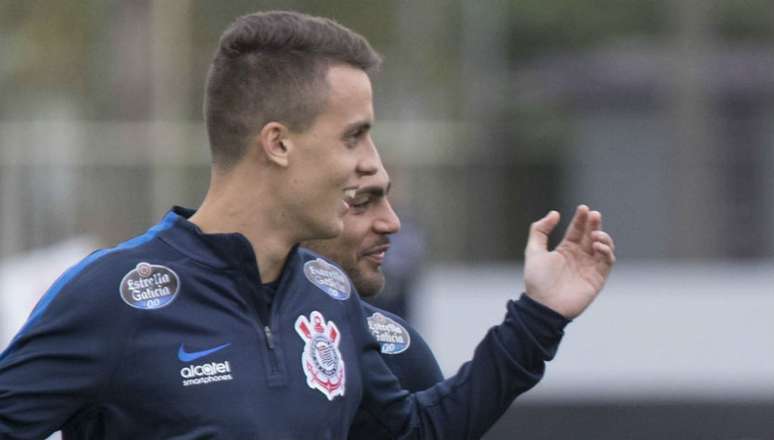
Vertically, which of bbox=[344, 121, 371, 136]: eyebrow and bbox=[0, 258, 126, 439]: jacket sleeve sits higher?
bbox=[344, 121, 371, 136]: eyebrow

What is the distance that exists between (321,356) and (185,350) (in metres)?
0.29

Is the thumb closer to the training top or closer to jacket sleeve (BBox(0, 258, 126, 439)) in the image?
the training top

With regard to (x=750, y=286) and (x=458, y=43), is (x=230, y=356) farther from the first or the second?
(x=458, y=43)

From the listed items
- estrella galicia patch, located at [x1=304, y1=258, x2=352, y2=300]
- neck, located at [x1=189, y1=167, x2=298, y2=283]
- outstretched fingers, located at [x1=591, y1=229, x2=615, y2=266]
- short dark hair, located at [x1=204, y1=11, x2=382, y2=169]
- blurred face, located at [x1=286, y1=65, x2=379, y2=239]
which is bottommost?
estrella galicia patch, located at [x1=304, y1=258, x2=352, y2=300]

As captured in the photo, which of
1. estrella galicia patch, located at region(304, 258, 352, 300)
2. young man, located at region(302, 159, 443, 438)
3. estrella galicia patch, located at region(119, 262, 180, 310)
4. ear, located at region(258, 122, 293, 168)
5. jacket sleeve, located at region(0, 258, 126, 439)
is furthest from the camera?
young man, located at region(302, 159, 443, 438)

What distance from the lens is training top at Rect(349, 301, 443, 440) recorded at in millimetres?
3500

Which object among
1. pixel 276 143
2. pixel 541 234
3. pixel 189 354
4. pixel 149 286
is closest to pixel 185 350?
pixel 189 354

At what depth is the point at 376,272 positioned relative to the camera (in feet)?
12.5

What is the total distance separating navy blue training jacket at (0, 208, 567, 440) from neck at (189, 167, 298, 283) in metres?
0.04

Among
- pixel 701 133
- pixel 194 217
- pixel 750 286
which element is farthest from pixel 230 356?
pixel 701 133

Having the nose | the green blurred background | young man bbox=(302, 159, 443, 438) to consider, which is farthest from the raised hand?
the green blurred background

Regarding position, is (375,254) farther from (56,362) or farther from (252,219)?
(56,362)

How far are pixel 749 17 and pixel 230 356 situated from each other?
15809 mm

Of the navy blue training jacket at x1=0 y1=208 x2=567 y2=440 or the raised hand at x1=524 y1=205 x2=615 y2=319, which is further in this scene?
the raised hand at x1=524 y1=205 x2=615 y2=319
